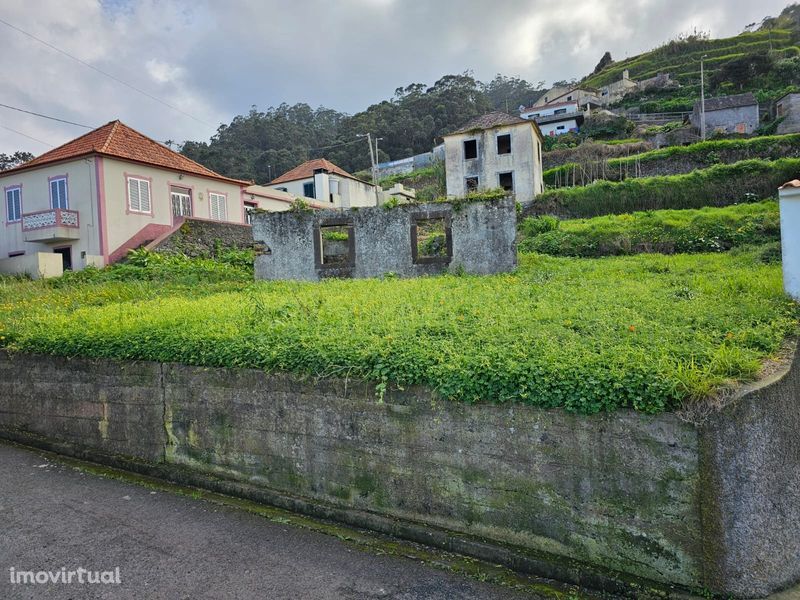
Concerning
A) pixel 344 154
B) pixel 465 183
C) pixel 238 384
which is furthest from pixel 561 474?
pixel 344 154

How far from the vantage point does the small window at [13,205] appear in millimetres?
20734

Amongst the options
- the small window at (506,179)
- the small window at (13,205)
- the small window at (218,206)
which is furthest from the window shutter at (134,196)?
the small window at (506,179)

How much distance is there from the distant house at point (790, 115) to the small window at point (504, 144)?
19.2 meters

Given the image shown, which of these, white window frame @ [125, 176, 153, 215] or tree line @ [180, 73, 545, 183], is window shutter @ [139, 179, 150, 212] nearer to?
white window frame @ [125, 176, 153, 215]

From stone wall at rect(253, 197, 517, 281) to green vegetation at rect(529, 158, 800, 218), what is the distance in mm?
11205

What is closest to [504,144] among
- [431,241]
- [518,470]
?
[431,241]

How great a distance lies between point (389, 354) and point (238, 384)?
5.25ft

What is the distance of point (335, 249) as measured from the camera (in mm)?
14016

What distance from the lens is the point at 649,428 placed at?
3.28m

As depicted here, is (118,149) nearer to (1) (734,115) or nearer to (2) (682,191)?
(2) (682,191)

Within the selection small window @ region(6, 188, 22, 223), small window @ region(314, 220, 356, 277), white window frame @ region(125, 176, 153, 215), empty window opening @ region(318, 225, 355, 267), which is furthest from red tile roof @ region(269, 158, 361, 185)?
small window @ region(314, 220, 356, 277)

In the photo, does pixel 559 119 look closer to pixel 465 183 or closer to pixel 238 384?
pixel 465 183

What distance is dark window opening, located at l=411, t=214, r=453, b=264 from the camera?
41.1 ft

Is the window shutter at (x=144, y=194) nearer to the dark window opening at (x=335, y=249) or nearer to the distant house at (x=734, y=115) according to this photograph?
the dark window opening at (x=335, y=249)
